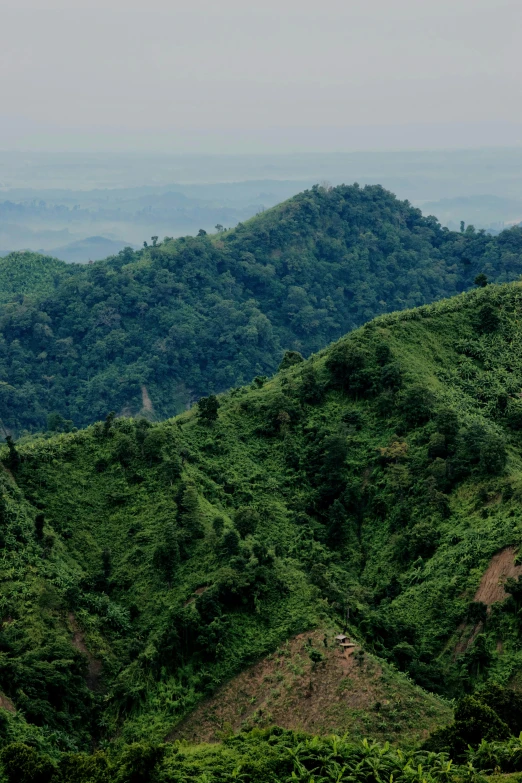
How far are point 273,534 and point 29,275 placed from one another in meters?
83.5

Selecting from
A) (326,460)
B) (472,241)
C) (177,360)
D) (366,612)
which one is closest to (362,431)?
(326,460)

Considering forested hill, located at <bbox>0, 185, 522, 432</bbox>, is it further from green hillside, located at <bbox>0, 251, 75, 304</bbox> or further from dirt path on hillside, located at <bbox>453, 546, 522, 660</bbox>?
dirt path on hillside, located at <bbox>453, 546, 522, 660</bbox>

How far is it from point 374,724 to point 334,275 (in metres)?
92.5

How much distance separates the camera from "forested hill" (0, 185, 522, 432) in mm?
→ 97312

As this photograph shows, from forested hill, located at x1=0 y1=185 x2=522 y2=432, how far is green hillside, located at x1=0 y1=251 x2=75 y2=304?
50.9 inches

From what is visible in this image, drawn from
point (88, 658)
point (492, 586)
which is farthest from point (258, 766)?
point (492, 586)

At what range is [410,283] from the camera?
120 metres

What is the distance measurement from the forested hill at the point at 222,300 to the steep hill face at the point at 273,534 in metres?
44.1

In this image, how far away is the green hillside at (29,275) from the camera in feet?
373

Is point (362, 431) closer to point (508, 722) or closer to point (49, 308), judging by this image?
point (508, 722)

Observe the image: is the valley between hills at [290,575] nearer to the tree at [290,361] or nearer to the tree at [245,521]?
the tree at [290,361]

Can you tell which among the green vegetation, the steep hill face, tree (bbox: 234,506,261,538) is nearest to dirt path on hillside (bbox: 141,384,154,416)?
the steep hill face

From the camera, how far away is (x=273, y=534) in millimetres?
43938

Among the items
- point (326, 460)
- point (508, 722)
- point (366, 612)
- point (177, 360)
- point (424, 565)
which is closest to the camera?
point (508, 722)
